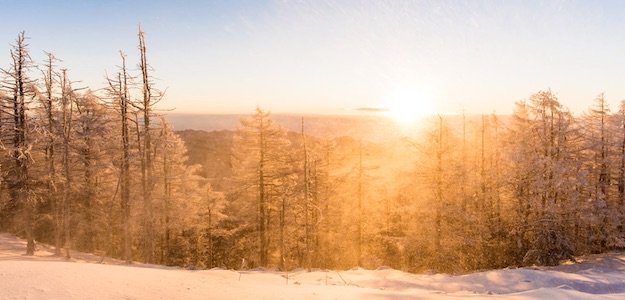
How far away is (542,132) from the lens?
27.1m

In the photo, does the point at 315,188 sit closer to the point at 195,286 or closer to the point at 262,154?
the point at 262,154

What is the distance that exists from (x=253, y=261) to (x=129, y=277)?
89.4 feet

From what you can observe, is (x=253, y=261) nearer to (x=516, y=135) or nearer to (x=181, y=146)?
(x=181, y=146)

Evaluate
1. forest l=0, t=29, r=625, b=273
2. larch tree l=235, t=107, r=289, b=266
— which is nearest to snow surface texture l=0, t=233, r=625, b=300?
forest l=0, t=29, r=625, b=273

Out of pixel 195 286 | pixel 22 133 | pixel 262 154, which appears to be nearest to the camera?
pixel 195 286

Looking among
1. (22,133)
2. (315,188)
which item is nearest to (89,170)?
(22,133)

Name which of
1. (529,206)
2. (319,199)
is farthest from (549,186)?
(319,199)

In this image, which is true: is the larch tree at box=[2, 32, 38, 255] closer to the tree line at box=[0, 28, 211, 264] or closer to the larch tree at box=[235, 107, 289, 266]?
the tree line at box=[0, 28, 211, 264]

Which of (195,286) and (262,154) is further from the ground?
(262,154)

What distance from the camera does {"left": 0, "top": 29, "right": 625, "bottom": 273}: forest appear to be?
20938 mm

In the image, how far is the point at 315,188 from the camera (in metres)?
30.2

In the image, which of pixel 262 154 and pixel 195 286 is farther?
pixel 262 154

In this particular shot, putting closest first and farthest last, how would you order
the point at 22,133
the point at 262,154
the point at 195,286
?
the point at 195,286
the point at 22,133
the point at 262,154

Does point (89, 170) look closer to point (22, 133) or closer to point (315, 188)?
point (22, 133)
